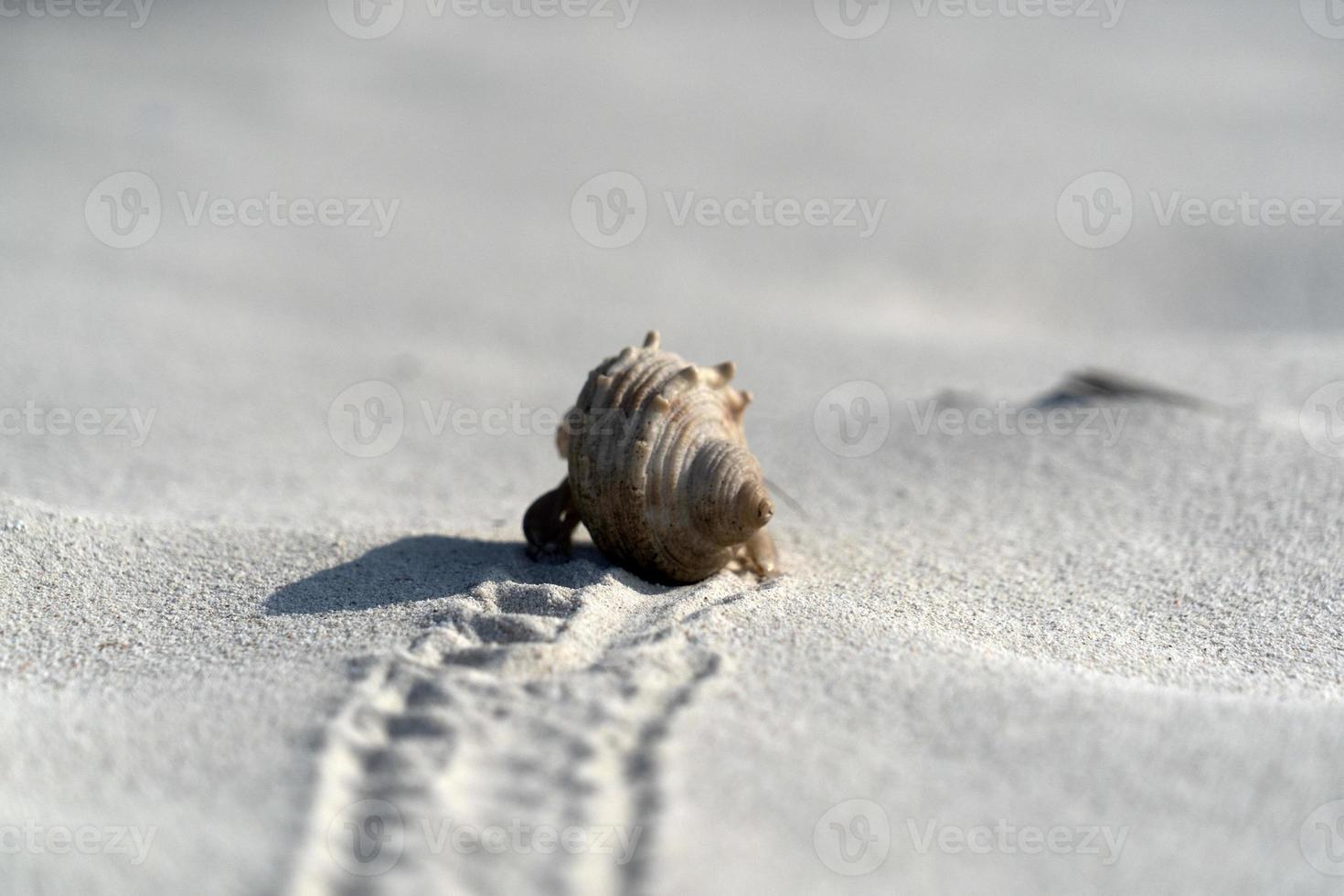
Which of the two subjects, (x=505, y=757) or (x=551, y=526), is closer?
(x=505, y=757)

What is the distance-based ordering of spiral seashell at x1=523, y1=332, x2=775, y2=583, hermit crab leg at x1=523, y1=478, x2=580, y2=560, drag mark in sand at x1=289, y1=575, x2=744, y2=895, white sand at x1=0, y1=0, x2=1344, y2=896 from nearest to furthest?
drag mark in sand at x1=289, y1=575, x2=744, y2=895 < white sand at x1=0, y1=0, x2=1344, y2=896 < spiral seashell at x1=523, y1=332, x2=775, y2=583 < hermit crab leg at x1=523, y1=478, x2=580, y2=560

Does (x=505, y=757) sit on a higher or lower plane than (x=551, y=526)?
lower

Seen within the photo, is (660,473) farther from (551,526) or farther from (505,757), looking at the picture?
(505,757)

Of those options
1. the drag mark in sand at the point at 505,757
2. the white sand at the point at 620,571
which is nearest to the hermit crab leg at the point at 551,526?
the white sand at the point at 620,571

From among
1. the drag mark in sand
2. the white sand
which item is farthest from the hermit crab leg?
the drag mark in sand

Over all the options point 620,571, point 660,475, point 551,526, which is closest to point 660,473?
point 660,475

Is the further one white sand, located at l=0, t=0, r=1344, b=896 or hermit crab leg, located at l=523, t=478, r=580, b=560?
hermit crab leg, located at l=523, t=478, r=580, b=560

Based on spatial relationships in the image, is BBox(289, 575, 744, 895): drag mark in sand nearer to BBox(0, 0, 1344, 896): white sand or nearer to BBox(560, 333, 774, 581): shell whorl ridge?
BBox(0, 0, 1344, 896): white sand
